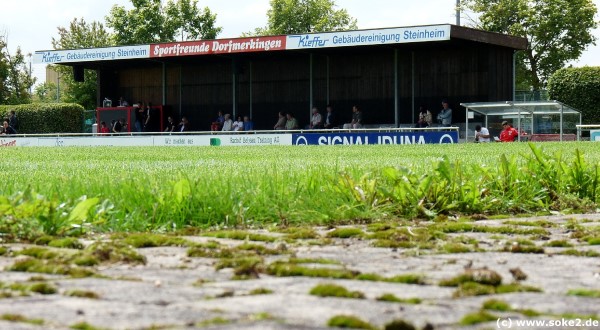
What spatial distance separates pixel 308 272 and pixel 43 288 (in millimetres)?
988

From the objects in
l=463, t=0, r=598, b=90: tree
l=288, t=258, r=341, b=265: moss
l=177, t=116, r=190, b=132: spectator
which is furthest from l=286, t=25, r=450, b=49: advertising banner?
l=288, t=258, r=341, b=265: moss

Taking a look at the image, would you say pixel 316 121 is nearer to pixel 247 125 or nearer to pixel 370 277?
pixel 247 125

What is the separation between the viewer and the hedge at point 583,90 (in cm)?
4559

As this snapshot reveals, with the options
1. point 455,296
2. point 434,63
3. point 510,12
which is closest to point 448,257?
point 455,296

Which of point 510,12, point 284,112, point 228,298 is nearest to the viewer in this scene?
point 228,298

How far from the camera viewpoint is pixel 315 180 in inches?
299

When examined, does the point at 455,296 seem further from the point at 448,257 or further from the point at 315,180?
the point at 315,180

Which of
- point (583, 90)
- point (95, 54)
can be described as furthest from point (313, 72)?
point (583, 90)

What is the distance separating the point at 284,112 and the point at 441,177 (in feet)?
131

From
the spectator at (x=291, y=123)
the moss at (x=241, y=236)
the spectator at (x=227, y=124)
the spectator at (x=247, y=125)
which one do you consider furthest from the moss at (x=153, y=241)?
the spectator at (x=227, y=124)

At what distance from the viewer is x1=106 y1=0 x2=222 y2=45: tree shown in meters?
81.4

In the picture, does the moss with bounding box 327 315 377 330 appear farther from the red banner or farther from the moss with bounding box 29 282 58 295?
the red banner

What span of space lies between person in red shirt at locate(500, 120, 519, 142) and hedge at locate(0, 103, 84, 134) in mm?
28274

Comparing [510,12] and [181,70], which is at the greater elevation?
[510,12]
